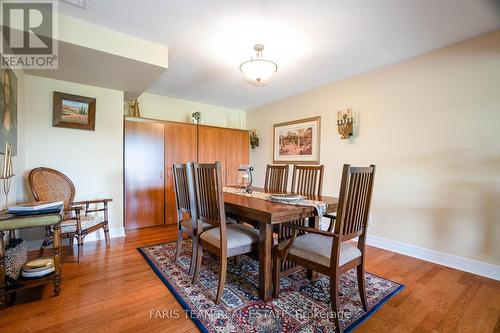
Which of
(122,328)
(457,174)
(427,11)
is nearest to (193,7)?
(427,11)

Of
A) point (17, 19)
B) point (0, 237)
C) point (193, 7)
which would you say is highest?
point (193, 7)

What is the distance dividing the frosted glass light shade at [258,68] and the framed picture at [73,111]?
7.22 feet

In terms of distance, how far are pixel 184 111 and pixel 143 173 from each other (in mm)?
1555

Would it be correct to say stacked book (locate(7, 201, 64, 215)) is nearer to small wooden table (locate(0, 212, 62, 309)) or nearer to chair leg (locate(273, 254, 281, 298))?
small wooden table (locate(0, 212, 62, 309))

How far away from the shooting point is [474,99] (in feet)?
7.59

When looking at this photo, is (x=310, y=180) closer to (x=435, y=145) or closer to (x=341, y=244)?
(x=341, y=244)

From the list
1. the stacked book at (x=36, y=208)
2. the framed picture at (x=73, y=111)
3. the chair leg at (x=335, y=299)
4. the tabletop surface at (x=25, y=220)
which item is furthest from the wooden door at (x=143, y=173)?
the chair leg at (x=335, y=299)

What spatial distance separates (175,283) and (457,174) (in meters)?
3.00

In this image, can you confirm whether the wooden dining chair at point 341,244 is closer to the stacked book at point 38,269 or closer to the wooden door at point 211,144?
the stacked book at point 38,269

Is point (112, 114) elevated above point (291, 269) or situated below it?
above

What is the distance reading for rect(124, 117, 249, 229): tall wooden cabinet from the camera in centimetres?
355

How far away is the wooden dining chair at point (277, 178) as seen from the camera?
2906 mm

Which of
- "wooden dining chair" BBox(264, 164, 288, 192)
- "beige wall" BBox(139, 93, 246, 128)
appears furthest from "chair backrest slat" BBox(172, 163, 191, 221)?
"beige wall" BBox(139, 93, 246, 128)

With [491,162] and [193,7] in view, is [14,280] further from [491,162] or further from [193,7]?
[491,162]
